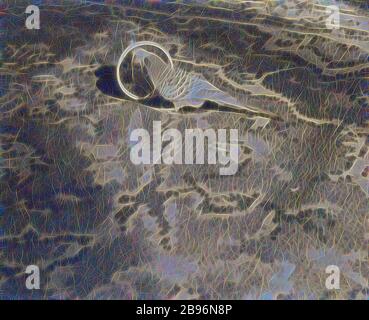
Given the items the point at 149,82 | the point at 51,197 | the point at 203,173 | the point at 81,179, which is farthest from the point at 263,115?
the point at 51,197

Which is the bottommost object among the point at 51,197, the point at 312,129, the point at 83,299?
the point at 83,299

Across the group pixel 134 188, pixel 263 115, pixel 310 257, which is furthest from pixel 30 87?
pixel 310 257

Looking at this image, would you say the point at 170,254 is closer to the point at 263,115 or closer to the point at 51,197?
the point at 51,197

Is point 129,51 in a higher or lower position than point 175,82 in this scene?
higher

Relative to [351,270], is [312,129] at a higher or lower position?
higher

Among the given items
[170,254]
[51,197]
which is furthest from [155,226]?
[51,197]

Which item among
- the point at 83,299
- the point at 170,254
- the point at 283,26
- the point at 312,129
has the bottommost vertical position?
the point at 83,299

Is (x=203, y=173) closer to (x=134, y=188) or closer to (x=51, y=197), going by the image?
(x=134, y=188)

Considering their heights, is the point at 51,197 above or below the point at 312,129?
below
